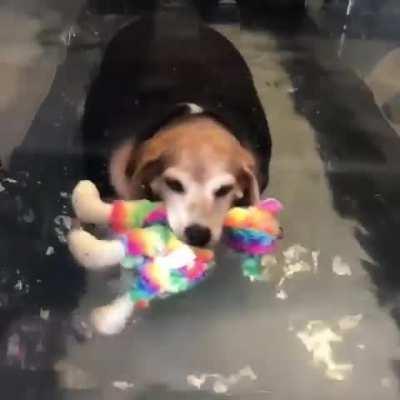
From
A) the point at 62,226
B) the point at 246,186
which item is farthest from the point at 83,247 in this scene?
the point at 246,186

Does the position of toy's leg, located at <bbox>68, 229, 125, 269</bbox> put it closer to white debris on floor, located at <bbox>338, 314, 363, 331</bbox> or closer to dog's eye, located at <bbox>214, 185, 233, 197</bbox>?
dog's eye, located at <bbox>214, 185, 233, 197</bbox>

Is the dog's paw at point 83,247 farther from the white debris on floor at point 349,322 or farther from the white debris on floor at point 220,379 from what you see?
the white debris on floor at point 349,322

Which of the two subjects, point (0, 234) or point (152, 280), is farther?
Answer: point (0, 234)

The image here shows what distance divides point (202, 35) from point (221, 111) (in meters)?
0.26

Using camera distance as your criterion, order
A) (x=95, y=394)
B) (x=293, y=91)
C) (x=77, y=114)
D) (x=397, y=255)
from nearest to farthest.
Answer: (x=95, y=394) → (x=397, y=255) → (x=77, y=114) → (x=293, y=91)

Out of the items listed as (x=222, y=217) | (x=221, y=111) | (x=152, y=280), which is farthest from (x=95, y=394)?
(x=221, y=111)

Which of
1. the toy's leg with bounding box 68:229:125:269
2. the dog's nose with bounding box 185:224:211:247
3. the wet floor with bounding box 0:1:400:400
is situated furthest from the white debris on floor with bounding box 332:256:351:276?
the toy's leg with bounding box 68:229:125:269

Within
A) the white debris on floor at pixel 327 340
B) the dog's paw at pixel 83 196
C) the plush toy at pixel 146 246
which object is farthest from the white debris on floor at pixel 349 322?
the dog's paw at pixel 83 196

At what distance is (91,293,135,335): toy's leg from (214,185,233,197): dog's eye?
0.19 m

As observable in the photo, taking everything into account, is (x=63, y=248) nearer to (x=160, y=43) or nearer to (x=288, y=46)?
(x=160, y=43)

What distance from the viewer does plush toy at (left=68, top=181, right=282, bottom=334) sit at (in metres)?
0.97

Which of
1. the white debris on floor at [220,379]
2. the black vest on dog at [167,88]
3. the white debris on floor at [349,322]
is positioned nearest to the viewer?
the white debris on floor at [220,379]

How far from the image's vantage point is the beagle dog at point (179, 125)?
1087 millimetres

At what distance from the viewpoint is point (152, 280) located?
96cm
